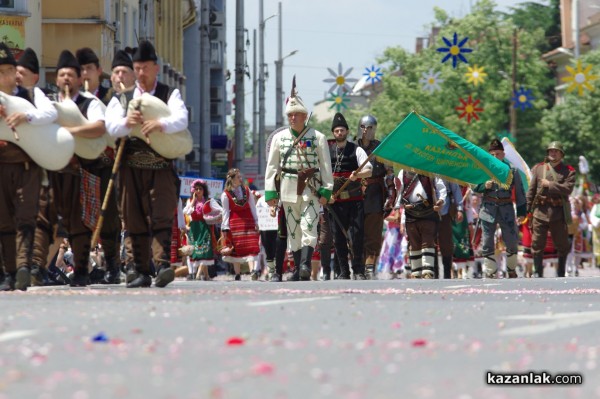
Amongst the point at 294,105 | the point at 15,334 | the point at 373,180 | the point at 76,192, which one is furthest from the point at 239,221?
the point at 15,334

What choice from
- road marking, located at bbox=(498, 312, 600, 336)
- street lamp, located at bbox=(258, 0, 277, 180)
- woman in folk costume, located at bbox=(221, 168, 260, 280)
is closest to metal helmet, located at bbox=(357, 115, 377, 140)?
woman in folk costume, located at bbox=(221, 168, 260, 280)

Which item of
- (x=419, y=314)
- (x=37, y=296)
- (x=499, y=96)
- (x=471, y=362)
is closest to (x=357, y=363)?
(x=471, y=362)

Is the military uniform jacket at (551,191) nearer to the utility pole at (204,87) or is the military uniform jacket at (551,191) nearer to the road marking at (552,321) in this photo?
the road marking at (552,321)

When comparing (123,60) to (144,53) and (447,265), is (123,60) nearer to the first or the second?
(144,53)

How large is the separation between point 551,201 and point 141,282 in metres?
11.6

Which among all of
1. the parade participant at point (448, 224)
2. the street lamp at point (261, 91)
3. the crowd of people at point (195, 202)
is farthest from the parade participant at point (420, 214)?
the street lamp at point (261, 91)

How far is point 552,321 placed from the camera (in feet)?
35.9

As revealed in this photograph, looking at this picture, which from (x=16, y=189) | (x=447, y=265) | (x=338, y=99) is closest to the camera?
(x=16, y=189)

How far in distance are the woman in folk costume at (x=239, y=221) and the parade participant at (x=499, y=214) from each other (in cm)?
475

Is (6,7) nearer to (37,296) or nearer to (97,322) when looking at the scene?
(37,296)

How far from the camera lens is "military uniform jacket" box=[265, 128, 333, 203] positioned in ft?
66.4

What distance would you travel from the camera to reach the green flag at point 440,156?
2409cm

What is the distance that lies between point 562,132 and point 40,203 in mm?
71754

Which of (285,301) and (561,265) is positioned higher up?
(561,265)
